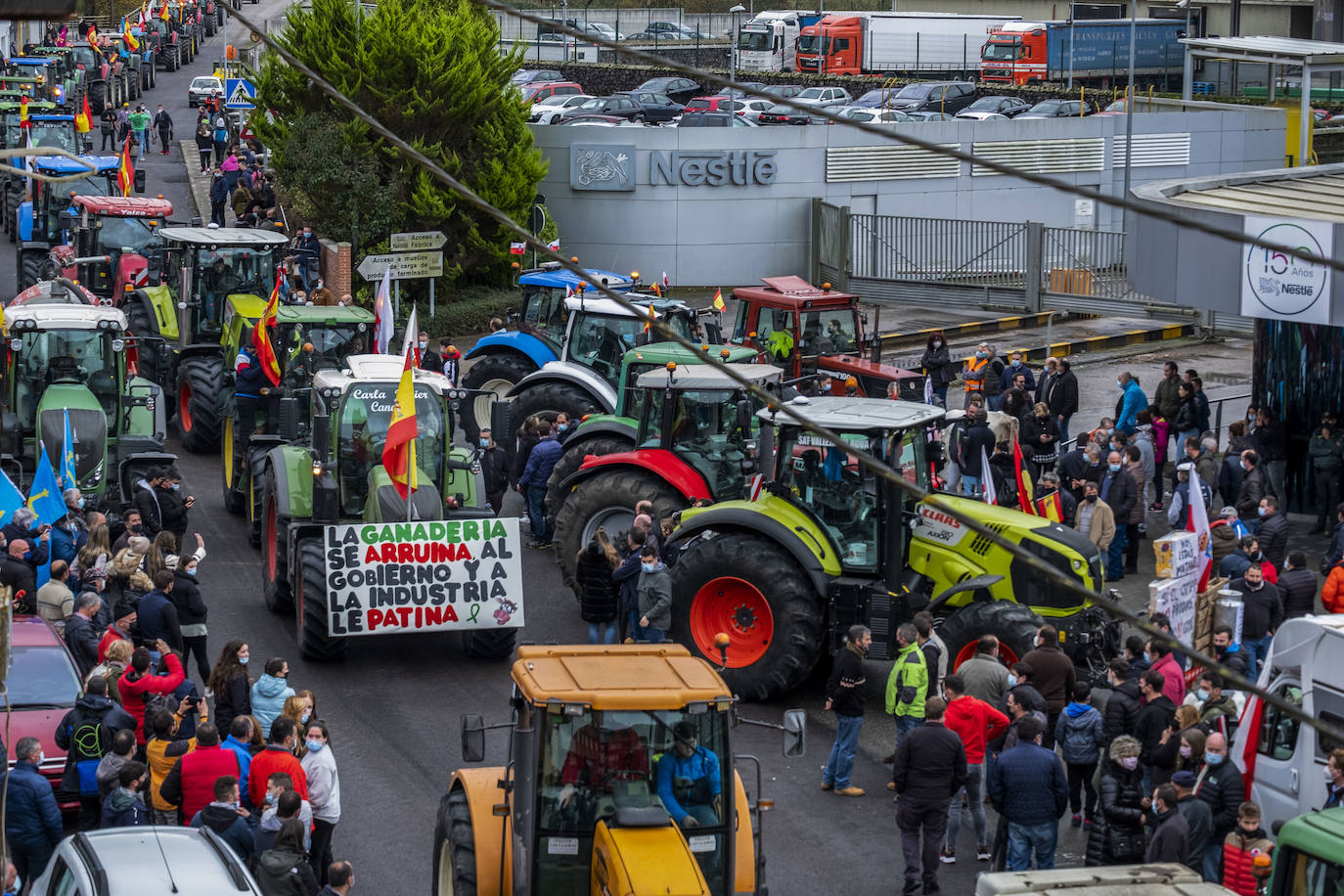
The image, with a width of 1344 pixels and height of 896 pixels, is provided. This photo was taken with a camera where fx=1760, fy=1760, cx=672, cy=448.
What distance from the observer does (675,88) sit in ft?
176

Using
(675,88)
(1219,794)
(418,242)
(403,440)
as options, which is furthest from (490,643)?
(675,88)

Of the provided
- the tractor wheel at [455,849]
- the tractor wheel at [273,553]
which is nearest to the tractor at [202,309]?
the tractor wheel at [273,553]

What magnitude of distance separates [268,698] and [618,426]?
6.68 metres

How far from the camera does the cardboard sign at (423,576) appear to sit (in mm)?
14094

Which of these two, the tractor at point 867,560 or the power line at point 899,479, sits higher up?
the power line at point 899,479

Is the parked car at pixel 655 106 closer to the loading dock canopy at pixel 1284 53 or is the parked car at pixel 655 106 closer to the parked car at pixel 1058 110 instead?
the parked car at pixel 1058 110

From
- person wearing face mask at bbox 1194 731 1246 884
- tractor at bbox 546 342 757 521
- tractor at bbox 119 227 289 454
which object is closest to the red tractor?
tractor at bbox 119 227 289 454

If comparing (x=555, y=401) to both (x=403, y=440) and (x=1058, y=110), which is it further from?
(x=1058, y=110)

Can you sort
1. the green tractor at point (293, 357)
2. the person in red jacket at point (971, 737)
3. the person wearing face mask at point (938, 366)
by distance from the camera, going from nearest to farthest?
the person in red jacket at point (971, 737), the green tractor at point (293, 357), the person wearing face mask at point (938, 366)

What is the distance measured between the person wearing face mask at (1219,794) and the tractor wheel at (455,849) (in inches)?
169

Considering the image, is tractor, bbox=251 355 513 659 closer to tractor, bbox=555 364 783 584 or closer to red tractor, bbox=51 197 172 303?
tractor, bbox=555 364 783 584

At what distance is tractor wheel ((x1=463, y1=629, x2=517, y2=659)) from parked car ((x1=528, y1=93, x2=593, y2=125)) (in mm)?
30036

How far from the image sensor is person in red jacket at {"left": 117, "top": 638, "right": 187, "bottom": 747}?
11.7 metres

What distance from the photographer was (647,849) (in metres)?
8.15
